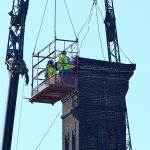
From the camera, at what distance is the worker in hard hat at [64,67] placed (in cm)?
3416

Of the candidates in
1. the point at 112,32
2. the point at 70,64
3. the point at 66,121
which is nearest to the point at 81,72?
the point at 70,64

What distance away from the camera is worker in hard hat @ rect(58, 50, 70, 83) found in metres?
34.2

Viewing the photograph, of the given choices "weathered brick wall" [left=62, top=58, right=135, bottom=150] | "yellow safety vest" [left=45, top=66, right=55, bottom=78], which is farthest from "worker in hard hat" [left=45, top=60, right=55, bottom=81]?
"weathered brick wall" [left=62, top=58, right=135, bottom=150]

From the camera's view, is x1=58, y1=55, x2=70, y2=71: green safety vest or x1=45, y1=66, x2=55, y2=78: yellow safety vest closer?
x1=58, y1=55, x2=70, y2=71: green safety vest

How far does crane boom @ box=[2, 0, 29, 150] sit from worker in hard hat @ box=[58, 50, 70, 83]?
1989mm

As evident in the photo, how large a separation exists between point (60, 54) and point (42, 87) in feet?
6.67

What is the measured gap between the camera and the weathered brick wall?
34.7 metres

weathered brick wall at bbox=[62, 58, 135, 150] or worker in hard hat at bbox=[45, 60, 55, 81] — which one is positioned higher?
worker in hard hat at bbox=[45, 60, 55, 81]

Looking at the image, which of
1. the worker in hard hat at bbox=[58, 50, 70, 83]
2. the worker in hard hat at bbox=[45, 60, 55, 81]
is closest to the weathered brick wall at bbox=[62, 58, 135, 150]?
Answer: the worker in hard hat at bbox=[58, 50, 70, 83]

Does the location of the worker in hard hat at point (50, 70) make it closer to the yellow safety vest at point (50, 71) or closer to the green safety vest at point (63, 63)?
the yellow safety vest at point (50, 71)

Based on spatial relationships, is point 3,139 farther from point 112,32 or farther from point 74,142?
point 112,32

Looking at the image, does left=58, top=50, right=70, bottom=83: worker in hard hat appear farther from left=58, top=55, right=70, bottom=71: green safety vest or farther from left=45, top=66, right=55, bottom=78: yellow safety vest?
left=45, top=66, right=55, bottom=78: yellow safety vest

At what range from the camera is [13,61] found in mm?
35656

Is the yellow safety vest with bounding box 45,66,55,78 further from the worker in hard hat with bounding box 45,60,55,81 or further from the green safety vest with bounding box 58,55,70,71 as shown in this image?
the green safety vest with bounding box 58,55,70,71
